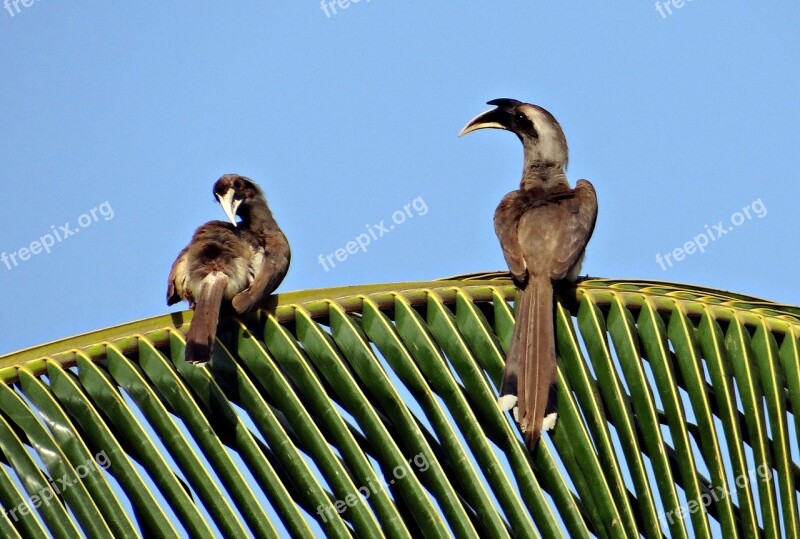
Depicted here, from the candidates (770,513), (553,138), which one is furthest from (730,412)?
(553,138)

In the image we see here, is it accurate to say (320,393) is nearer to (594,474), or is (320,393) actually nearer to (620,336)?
(594,474)

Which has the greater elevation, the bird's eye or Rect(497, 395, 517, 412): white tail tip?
the bird's eye

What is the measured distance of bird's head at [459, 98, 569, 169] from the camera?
7.19 metres

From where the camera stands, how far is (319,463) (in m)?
3.64

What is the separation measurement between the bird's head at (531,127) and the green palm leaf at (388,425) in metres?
2.84

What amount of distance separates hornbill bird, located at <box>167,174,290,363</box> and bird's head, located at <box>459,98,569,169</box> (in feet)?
4.97

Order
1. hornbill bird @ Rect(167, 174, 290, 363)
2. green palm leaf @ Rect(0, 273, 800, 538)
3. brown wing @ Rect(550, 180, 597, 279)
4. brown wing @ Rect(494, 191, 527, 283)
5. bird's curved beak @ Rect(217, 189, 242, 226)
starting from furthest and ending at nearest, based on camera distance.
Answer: bird's curved beak @ Rect(217, 189, 242, 226)
brown wing @ Rect(550, 180, 597, 279)
brown wing @ Rect(494, 191, 527, 283)
hornbill bird @ Rect(167, 174, 290, 363)
green palm leaf @ Rect(0, 273, 800, 538)

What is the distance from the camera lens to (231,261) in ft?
17.7

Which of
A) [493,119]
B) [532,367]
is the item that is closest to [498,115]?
[493,119]

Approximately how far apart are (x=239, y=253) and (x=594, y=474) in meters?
2.36

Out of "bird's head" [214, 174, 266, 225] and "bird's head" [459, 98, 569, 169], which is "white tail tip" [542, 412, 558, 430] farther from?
"bird's head" [459, 98, 569, 169]

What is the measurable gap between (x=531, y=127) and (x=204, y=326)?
3.58 m

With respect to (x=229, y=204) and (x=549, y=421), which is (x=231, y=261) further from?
(x=549, y=421)

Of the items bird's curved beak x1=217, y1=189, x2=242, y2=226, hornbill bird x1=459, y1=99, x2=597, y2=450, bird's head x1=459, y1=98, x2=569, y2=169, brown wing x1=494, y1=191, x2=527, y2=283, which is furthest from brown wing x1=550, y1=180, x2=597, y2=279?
bird's curved beak x1=217, y1=189, x2=242, y2=226
